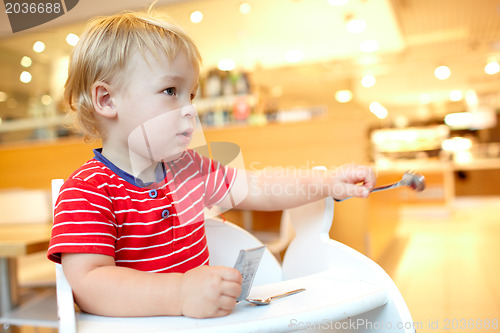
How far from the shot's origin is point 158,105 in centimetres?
54

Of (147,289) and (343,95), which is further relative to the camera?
(343,95)

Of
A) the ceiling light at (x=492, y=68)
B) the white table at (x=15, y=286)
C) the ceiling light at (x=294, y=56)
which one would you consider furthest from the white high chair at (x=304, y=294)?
the ceiling light at (x=492, y=68)

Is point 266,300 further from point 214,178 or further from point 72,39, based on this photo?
point 72,39

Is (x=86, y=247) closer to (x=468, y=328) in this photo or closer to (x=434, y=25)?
(x=468, y=328)

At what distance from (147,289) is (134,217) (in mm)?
106

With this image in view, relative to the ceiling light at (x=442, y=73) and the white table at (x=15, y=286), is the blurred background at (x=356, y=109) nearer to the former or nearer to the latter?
the ceiling light at (x=442, y=73)

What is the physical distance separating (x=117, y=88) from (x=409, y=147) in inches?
330

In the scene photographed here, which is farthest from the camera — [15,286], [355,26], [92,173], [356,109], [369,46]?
[369,46]

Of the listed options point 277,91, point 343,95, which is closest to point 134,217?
point 277,91

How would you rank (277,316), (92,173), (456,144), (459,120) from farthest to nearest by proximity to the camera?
(459,120)
(456,144)
(92,173)
(277,316)

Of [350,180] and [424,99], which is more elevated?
[424,99]

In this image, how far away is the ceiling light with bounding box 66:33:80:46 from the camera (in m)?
0.58

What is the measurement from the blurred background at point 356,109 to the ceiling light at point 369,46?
2 cm

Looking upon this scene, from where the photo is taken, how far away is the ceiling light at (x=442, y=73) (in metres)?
6.13
